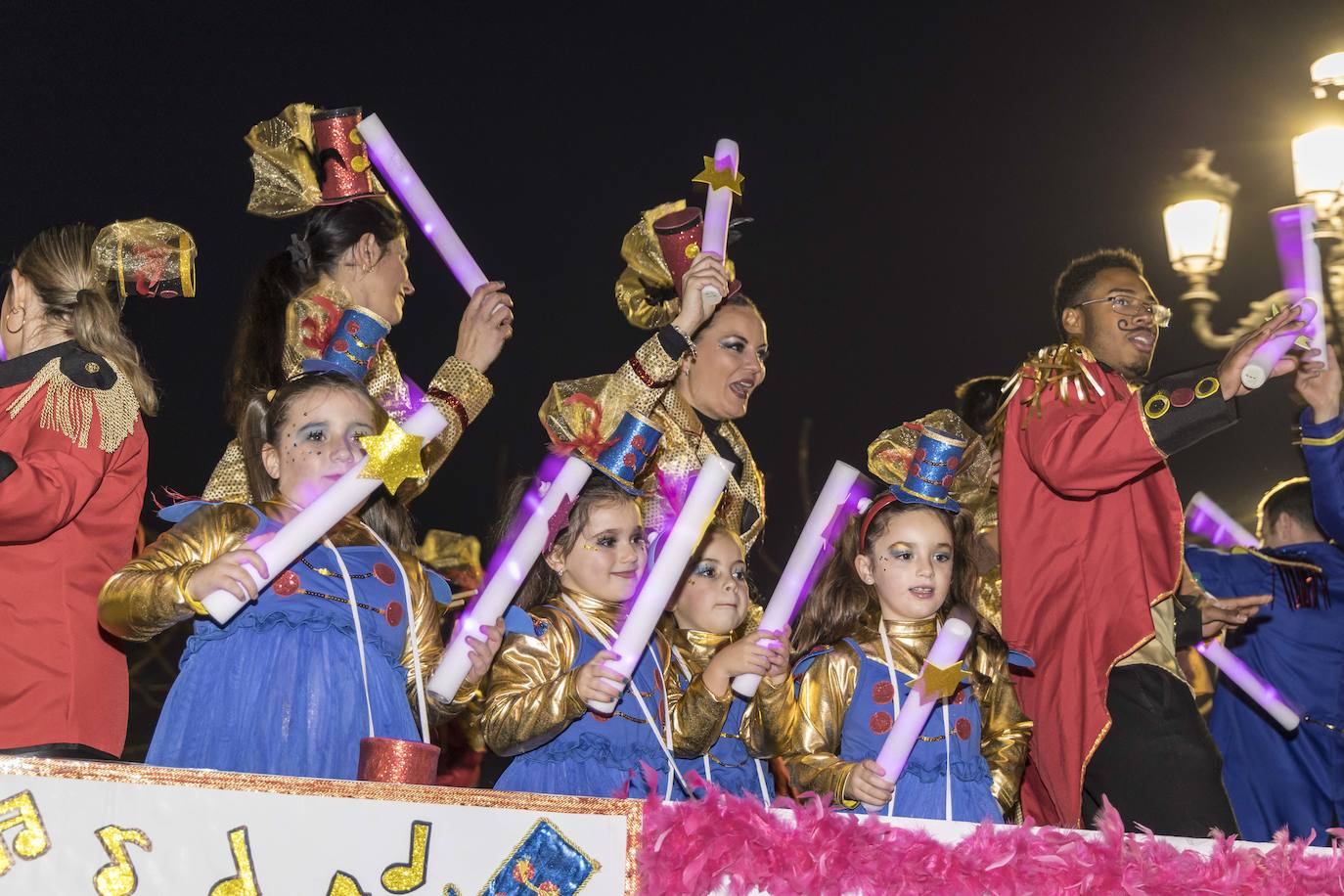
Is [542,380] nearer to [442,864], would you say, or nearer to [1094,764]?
[1094,764]

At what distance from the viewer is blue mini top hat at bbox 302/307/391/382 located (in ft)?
9.78

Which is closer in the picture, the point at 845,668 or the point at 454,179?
the point at 845,668

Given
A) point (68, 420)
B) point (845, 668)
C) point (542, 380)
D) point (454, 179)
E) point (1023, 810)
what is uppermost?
point (454, 179)

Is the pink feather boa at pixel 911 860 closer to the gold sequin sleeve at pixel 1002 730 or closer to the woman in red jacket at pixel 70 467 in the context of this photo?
the gold sequin sleeve at pixel 1002 730

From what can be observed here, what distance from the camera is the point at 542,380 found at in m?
6.48

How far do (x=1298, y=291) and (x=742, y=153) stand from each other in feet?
12.6

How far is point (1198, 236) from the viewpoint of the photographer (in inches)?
222

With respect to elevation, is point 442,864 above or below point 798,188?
below

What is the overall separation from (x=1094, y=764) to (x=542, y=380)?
3904 millimetres

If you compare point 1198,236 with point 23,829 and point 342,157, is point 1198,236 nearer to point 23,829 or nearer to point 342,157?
point 342,157

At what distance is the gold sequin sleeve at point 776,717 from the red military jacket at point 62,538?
1.21 meters

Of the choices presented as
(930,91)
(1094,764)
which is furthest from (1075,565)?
(930,91)

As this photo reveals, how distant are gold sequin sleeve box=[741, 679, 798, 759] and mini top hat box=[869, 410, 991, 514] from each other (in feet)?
1.72

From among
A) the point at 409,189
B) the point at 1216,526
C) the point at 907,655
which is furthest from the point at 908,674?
the point at 1216,526
